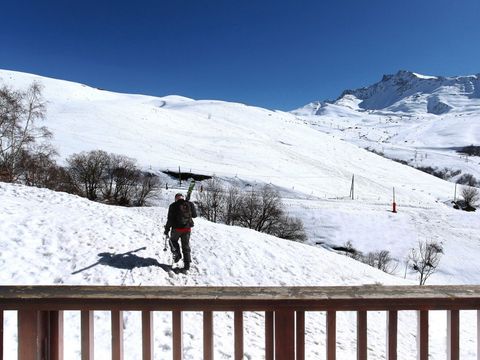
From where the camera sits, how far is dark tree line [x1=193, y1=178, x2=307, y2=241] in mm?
38406

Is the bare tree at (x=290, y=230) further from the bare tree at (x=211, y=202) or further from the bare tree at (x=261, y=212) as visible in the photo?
the bare tree at (x=211, y=202)

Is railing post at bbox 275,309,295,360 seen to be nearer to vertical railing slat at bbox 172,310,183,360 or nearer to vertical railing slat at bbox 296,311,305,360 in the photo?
vertical railing slat at bbox 296,311,305,360

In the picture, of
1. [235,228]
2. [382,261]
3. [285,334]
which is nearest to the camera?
[285,334]

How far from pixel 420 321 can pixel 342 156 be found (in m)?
82.9

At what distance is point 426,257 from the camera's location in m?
32.0

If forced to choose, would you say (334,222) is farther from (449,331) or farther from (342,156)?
(342,156)

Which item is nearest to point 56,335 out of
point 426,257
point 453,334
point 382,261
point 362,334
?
point 362,334

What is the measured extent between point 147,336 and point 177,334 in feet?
0.69

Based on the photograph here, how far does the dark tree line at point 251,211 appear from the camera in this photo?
126 feet

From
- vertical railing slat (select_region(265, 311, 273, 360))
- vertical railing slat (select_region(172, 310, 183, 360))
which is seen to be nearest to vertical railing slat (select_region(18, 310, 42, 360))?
vertical railing slat (select_region(172, 310, 183, 360))

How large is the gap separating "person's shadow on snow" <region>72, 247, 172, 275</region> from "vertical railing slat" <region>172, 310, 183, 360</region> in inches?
307

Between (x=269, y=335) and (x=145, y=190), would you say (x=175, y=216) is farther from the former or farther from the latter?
(x=145, y=190)

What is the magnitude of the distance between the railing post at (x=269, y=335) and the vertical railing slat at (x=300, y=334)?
0.59 ft

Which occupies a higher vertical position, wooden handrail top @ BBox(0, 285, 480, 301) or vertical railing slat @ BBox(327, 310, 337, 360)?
wooden handrail top @ BBox(0, 285, 480, 301)
